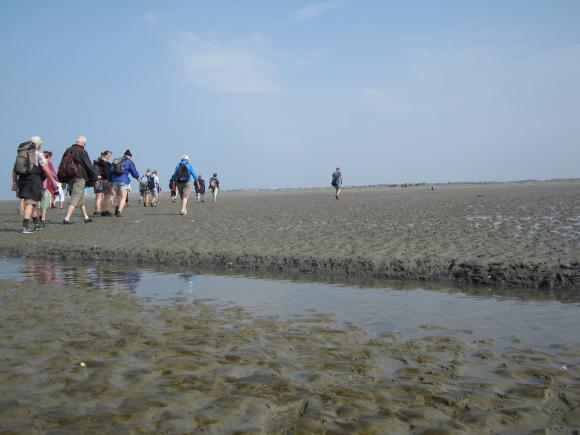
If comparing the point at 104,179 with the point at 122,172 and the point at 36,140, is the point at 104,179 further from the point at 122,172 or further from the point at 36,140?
the point at 36,140

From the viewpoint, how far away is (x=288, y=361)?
366 centimetres

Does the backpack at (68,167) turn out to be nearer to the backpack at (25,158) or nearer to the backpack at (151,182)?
the backpack at (25,158)

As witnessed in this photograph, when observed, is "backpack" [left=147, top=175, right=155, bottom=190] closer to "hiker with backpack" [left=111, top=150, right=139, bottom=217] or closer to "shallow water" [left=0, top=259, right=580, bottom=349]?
"hiker with backpack" [left=111, top=150, right=139, bottom=217]

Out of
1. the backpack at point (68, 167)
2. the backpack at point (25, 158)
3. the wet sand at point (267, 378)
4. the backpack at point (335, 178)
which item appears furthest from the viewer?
the backpack at point (335, 178)

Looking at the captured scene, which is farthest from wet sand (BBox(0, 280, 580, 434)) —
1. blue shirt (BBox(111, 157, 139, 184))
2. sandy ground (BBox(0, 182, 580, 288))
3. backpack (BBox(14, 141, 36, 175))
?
blue shirt (BBox(111, 157, 139, 184))

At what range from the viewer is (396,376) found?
3.35 meters

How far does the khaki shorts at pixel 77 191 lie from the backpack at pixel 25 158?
209 cm

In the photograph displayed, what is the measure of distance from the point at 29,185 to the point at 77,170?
6.14 feet

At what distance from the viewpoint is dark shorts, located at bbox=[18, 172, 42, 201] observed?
38.4 ft

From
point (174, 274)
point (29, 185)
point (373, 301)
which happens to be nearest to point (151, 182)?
point (29, 185)

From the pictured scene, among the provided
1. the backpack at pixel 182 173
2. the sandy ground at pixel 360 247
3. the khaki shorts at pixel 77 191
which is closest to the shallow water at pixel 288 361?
the sandy ground at pixel 360 247

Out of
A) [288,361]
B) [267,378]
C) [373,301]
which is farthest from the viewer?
[373,301]

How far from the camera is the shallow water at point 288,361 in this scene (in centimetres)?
274

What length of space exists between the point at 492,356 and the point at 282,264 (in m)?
Answer: 4.70
